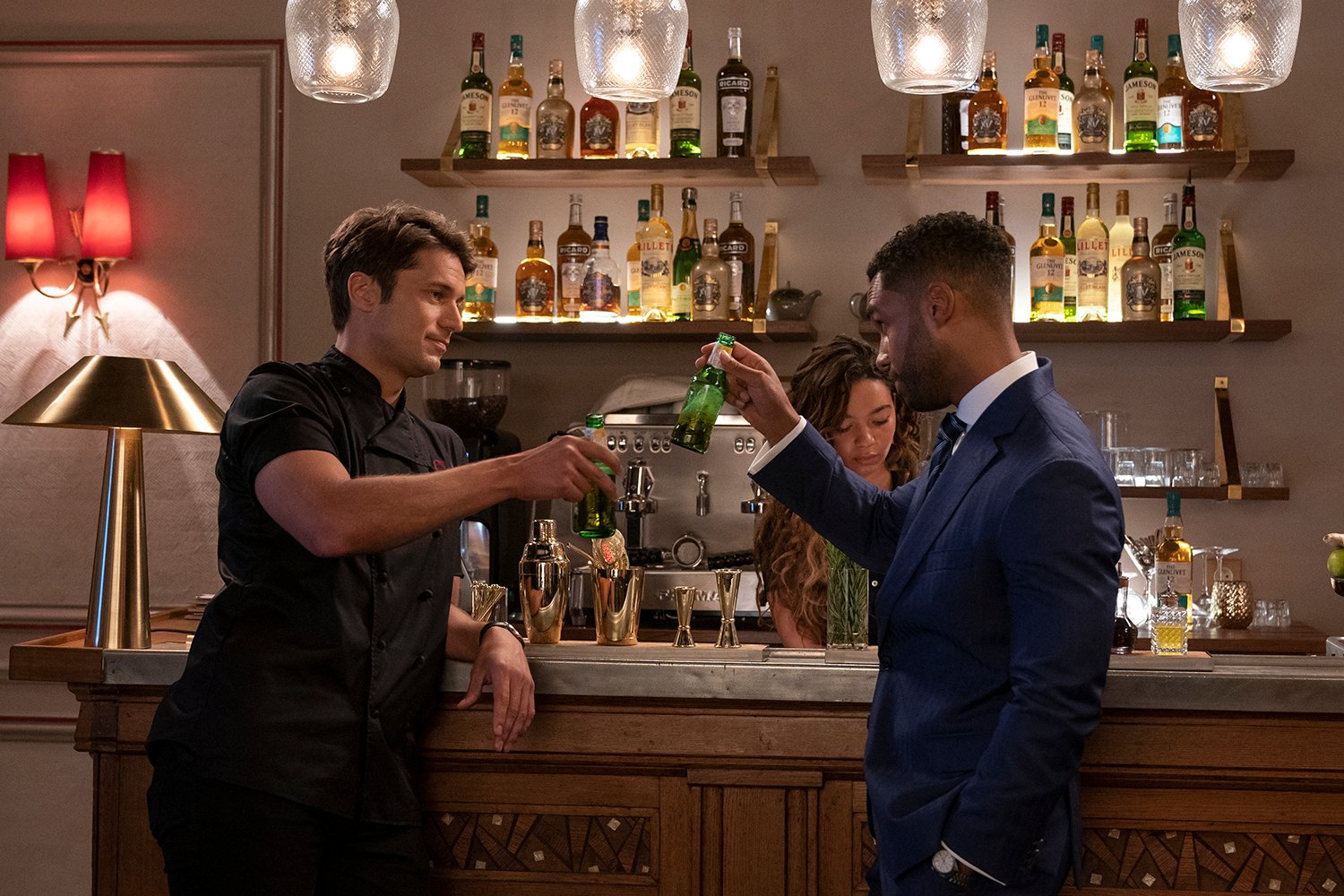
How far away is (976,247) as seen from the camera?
1.91 meters

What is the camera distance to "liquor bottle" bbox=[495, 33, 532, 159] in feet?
14.5

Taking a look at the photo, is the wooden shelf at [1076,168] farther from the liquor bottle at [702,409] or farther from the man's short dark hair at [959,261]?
the man's short dark hair at [959,261]

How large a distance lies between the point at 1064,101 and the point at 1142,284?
0.59m

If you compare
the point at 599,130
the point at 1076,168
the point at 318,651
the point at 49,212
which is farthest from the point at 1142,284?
the point at 49,212

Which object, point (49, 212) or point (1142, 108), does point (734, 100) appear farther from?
point (49, 212)

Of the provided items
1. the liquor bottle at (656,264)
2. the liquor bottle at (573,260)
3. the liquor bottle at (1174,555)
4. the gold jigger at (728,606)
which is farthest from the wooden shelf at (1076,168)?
the gold jigger at (728,606)

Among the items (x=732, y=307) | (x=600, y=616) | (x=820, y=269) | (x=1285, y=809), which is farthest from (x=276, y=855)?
(x=820, y=269)

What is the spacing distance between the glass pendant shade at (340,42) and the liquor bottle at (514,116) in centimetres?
216

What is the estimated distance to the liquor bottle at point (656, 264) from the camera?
14.2 ft

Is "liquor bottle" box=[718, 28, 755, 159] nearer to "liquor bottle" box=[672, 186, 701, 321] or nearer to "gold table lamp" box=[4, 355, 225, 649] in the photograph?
"liquor bottle" box=[672, 186, 701, 321]

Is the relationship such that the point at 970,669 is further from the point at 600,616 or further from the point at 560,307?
the point at 560,307

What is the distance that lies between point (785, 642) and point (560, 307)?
1.86 meters

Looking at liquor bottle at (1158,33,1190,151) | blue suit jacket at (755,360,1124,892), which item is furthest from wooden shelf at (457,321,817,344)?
blue suit jacket at (755,360,1124,892)

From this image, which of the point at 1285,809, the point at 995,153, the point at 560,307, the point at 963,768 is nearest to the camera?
the point at 963,768
